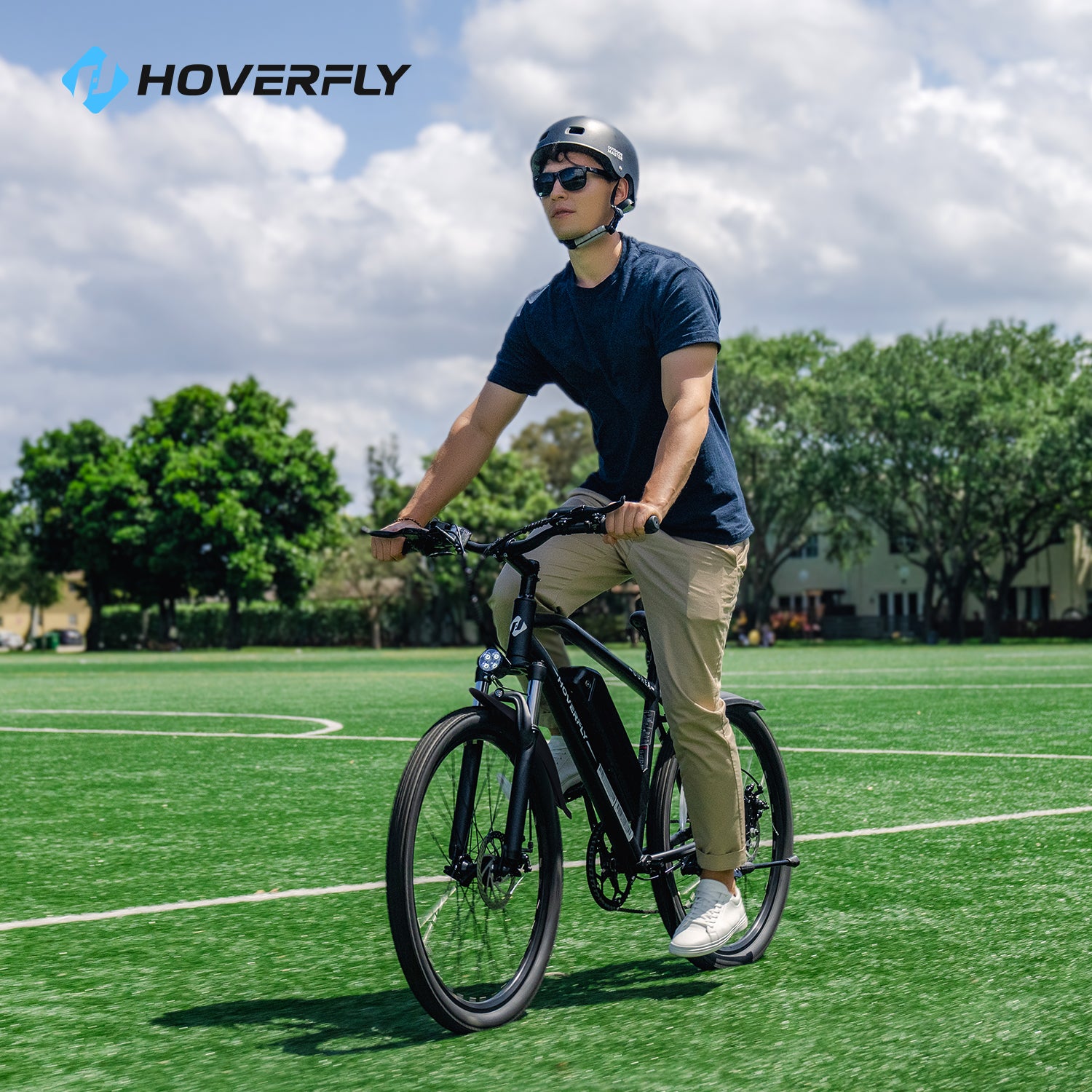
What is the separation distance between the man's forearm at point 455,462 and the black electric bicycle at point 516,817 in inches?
15.4

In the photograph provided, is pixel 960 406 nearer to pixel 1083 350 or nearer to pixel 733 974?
pixel 1083 350

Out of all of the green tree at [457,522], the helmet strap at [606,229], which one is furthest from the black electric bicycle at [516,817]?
the green tree at [457,522]

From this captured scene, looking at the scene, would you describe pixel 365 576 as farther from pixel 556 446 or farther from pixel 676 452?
pixel 676 452

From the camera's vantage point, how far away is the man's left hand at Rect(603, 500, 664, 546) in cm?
324

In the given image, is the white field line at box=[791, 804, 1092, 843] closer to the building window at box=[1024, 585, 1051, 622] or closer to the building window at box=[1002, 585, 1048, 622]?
the building window at box=[1002, 585, 1048, 622]

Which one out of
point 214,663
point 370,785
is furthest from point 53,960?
point 214,663

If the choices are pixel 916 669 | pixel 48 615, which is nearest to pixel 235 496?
pixel 916 669

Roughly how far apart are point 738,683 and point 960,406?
34.4 meters

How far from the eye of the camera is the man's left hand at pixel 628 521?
10.6ft

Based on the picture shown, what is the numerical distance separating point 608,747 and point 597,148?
1.52 metres

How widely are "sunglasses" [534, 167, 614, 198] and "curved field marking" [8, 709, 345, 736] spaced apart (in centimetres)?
845

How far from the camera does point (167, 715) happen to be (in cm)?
1404

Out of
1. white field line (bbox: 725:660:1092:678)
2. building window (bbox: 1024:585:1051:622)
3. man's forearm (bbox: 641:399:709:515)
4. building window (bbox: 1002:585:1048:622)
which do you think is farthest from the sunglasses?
building window (bbox: 1024:585:1051:622)

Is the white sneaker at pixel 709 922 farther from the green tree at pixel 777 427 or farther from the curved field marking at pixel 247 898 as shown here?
the green tree at pixel 777 427
